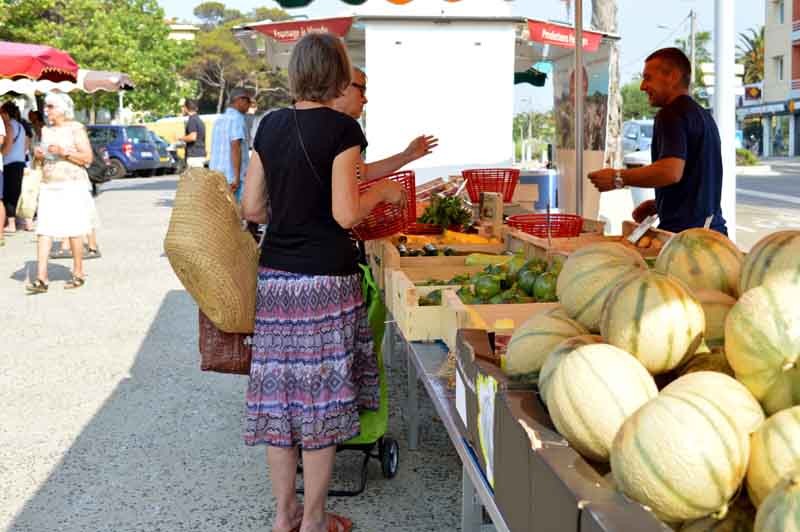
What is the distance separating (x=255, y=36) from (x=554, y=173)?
3918 mm

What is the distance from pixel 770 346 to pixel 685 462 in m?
0.33

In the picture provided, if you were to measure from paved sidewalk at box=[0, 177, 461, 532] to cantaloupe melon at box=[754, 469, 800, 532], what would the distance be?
2.75 meters

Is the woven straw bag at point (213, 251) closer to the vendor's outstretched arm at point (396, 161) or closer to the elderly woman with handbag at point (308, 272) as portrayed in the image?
the elderly woman with handbag at point (308, 272)

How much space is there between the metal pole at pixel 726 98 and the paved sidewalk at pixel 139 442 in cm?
375

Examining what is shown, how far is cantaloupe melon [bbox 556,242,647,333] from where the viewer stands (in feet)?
7.70

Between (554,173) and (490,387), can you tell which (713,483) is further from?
(554,173)

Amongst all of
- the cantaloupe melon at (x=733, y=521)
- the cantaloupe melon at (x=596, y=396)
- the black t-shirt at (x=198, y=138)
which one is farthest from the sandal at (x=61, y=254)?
the cantaloupe melon at (x=733, y=521)

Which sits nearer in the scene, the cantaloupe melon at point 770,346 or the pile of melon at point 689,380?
the pile of melon at point 689,380

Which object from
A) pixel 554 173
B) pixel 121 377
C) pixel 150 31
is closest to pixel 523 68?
pixel 554 173

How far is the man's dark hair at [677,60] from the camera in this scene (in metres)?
4.69

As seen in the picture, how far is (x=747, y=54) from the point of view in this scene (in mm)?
75750

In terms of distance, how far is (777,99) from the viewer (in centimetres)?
5906

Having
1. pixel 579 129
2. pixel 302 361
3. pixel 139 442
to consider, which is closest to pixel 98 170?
pixel 579 129

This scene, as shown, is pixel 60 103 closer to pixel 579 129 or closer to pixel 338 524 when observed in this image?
pixel 579 129
